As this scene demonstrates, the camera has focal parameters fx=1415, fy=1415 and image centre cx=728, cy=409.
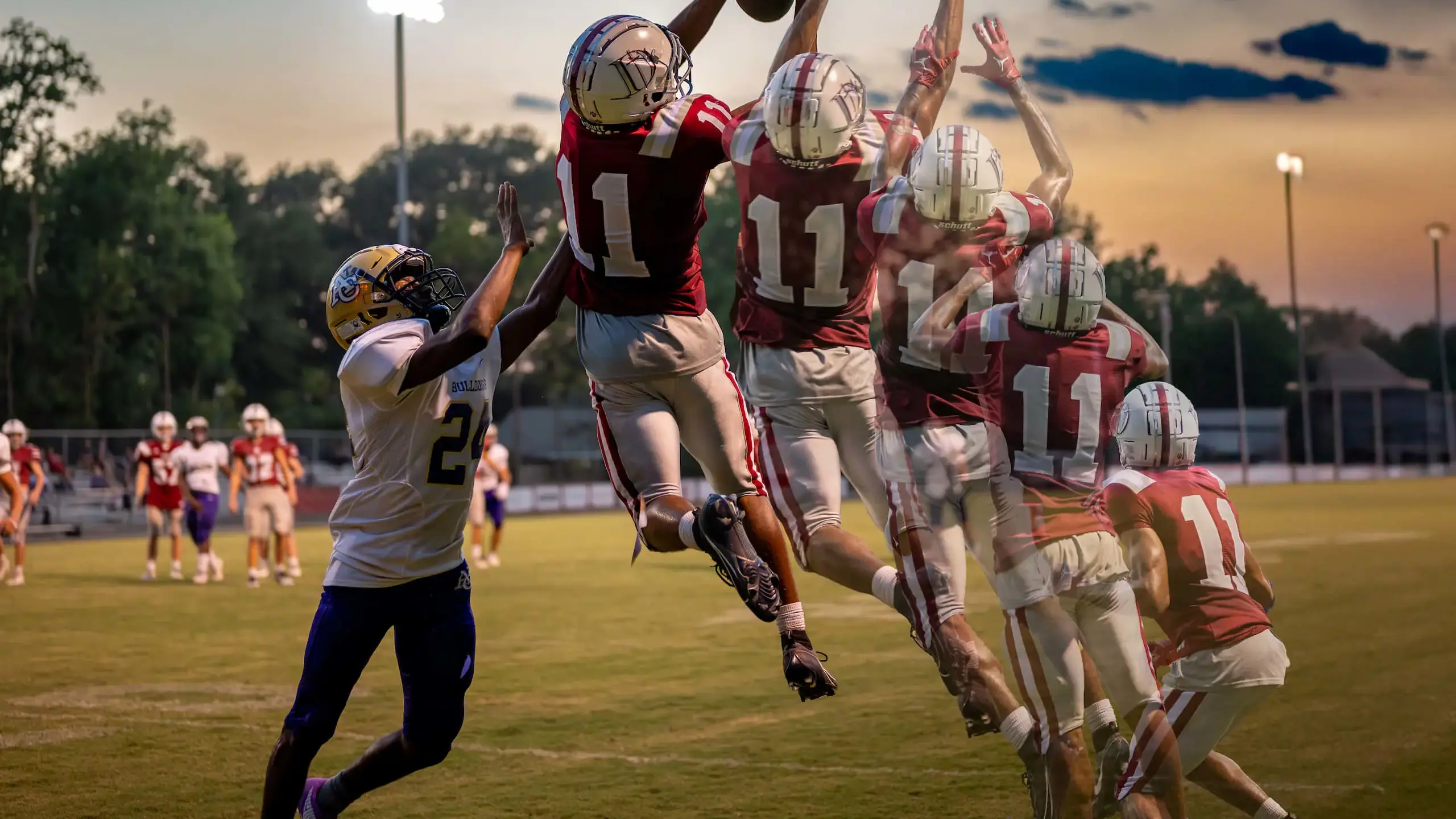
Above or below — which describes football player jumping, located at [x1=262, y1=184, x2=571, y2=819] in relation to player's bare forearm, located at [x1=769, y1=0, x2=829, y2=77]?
below

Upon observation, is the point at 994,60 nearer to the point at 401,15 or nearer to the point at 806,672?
the point at 806,672

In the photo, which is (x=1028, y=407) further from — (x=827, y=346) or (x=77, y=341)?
(x=77, y=341)

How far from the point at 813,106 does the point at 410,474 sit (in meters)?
2.13

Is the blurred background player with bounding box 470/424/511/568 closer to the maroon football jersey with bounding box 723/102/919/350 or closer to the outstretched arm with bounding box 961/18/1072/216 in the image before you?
the maroon football jersey with bounding box 723/102/919/350

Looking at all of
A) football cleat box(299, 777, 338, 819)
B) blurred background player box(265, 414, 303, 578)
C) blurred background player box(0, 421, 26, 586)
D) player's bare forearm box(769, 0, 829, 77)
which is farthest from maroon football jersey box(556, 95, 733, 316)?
blurred background player box(265, 414, 303, 578)

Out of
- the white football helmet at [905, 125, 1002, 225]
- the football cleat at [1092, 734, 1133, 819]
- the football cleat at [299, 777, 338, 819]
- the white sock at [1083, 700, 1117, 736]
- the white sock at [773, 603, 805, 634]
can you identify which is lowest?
the football cleat at [299, 777, 338, 819]

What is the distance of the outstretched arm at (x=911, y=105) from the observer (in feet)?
13.9

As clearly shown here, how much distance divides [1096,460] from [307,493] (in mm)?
32173

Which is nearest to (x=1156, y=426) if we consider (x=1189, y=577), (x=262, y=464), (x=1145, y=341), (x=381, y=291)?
(x=1145, y=341)

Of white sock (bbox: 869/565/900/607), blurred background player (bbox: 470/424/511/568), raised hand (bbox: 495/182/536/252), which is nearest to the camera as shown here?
white sock (bbox: 869/565/900/607)

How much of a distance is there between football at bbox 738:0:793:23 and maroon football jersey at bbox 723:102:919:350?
1.82ft

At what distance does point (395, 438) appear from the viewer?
5.14m

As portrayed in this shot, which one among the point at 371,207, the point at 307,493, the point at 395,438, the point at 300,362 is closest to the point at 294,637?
the point at 395,438

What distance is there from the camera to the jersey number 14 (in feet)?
16.8
